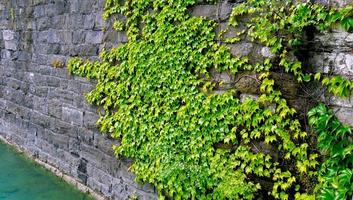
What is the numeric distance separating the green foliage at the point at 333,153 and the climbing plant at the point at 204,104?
10 cm

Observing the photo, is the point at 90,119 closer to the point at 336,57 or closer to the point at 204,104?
the point at 204,104

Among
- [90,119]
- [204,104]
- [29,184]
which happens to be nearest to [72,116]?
[90,119]

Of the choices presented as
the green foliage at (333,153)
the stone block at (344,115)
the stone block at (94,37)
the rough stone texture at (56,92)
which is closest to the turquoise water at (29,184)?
the rough stone texture at (56,92)

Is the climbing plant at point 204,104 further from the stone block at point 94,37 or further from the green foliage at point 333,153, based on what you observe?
the stone block at point 94,37

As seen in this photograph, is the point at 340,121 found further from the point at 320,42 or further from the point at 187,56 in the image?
the point at 187,56

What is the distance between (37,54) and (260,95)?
370cm

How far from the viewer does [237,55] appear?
115 inches

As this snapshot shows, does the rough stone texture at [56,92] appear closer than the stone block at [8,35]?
Yes

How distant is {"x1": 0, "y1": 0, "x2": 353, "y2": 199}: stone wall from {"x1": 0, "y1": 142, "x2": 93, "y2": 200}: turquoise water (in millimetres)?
180

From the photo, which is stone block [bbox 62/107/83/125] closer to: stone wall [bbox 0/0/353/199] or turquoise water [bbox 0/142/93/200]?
stone wall [bbox 0/0/353/199]

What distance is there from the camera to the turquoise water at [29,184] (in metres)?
4.33

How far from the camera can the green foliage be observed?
2.39 m

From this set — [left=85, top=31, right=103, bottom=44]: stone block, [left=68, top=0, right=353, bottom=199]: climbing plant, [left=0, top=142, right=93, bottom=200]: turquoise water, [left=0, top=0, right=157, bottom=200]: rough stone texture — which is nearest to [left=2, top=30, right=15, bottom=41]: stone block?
[left=0, top=0, right=157, bottom=200]: rough stone texture

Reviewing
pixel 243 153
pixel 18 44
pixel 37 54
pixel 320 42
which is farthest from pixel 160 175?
pixel 18 44
